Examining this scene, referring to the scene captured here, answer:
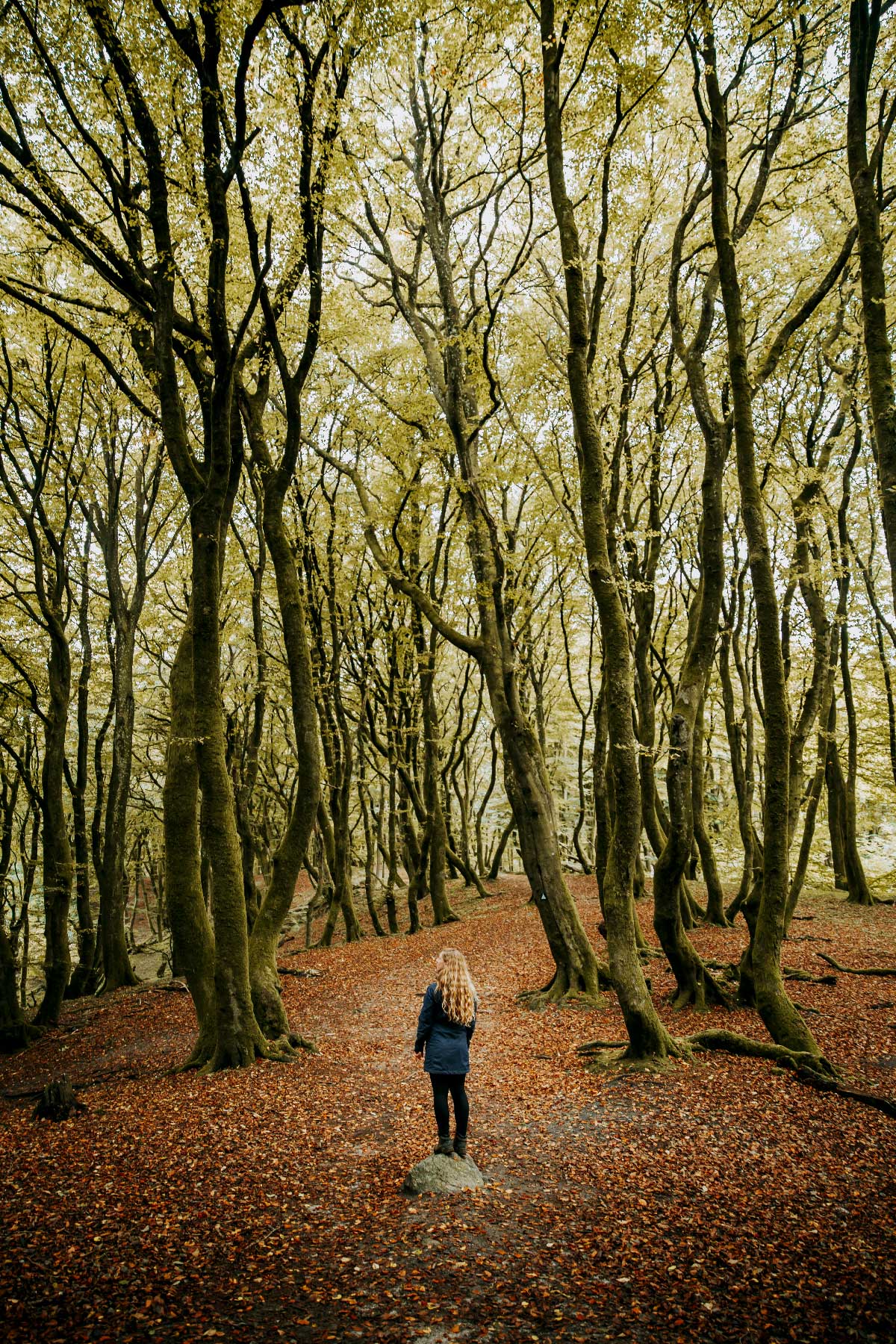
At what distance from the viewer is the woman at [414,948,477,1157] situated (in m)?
5.34

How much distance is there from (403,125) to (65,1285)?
16213 mm

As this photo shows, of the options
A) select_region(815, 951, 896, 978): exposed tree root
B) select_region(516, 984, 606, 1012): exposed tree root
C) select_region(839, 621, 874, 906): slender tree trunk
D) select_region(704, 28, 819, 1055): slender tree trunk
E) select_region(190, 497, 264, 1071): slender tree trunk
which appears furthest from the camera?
select_region(839, 621, 874, 906): slender tree trunk

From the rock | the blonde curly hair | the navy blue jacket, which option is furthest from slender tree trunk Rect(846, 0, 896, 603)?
the rock

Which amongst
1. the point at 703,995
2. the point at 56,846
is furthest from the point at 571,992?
the point at 56,846

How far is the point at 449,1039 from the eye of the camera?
5.40 m

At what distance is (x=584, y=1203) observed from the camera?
4.97 meters

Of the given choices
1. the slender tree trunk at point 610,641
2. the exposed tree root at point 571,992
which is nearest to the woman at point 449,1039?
the slender tree trunk at point 610,641

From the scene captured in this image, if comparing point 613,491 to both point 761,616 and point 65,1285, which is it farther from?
point 65,1285

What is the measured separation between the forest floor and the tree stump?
0.49 feet

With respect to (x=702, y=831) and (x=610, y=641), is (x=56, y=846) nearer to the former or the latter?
(x=610, y=641)

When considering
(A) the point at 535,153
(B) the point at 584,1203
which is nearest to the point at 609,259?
(A) the point at 535,153

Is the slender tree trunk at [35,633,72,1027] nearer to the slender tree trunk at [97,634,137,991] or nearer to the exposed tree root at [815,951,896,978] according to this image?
the slender tree trunk at [97,634,137,991]

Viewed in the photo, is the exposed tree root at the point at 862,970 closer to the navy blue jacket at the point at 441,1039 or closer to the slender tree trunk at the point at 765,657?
the slender tree trunk at the point at 765,657

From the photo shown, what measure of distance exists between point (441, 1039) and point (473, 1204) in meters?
1.06
